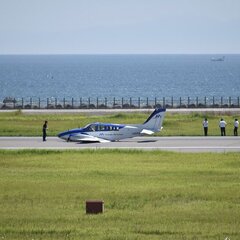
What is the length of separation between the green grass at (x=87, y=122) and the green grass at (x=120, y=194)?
47.1ft

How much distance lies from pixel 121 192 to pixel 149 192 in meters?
1.14

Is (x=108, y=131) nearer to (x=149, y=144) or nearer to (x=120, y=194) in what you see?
(x=149, y=144)

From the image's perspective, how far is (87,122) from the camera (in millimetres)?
72688

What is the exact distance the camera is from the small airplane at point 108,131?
57.0 metres

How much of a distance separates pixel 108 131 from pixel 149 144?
3006mm

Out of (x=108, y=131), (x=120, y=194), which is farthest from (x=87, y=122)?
(x=120, y=194)

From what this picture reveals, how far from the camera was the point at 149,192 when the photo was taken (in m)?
36.1

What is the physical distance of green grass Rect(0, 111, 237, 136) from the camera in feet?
213

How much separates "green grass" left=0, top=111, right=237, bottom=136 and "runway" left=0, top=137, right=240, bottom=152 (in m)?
3.41

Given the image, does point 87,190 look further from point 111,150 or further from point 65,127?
point 65,127

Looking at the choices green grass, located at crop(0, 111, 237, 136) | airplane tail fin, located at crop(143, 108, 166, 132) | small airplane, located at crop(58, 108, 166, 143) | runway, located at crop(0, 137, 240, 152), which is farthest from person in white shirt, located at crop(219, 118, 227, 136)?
small airplane, located at crop(58, 108, 166, 143)

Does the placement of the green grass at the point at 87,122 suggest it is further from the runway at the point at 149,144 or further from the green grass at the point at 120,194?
the green grass at the point at 120,194

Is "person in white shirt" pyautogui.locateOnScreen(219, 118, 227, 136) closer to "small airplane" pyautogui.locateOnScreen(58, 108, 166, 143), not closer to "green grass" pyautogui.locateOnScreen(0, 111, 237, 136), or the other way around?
"green grass" pyautogui.locateOnScreen(0, 111, 237, 136)

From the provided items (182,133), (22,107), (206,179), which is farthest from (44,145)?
(22,107)
